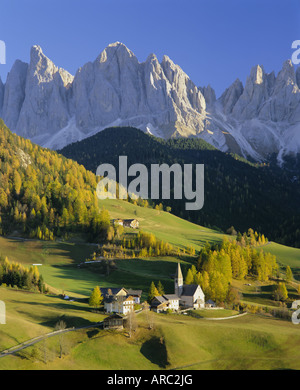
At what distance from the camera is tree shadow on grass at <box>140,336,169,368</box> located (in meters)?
71.9

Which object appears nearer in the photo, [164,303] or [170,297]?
[164,303]

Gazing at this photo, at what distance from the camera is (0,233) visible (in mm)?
168125

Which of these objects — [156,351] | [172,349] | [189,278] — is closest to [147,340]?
[156,351]

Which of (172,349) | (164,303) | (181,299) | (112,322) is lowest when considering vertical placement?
(172,349)

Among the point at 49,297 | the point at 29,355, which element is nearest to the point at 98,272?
the point at 49,297

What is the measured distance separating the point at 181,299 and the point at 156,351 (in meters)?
34.4

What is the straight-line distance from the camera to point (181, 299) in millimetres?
108062

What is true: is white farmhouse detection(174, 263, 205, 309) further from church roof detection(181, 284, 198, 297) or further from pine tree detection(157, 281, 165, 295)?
pine tree detection(157, 281, 165, 295)

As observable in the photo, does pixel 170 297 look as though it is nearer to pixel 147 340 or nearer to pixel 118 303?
pixel 118 303

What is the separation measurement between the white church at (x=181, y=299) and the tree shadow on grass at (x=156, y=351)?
23.1 m

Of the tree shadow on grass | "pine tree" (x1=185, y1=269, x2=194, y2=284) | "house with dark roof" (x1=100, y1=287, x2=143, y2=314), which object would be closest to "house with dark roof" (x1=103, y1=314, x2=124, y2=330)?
the tree shadow on grass

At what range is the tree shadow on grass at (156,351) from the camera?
7194 cm

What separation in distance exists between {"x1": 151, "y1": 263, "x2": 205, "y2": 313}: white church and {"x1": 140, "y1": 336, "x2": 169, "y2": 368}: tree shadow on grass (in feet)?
75.7

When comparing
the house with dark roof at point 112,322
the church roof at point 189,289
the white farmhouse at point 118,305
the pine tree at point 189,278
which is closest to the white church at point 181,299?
the church roof at point 189,289
